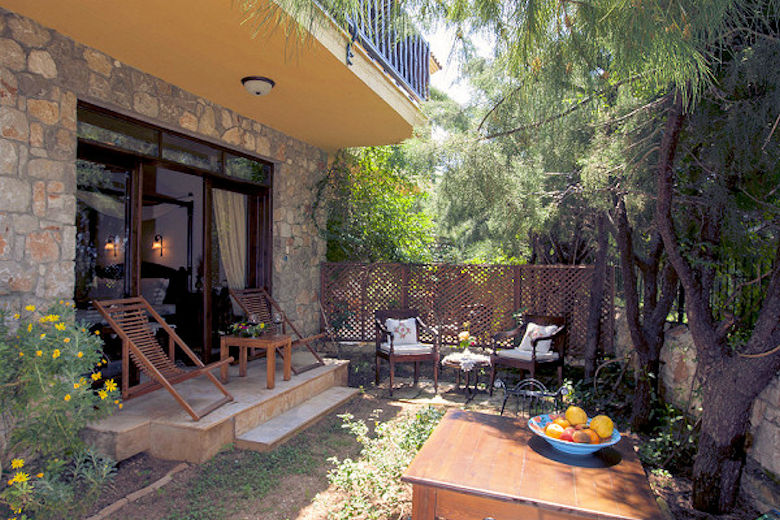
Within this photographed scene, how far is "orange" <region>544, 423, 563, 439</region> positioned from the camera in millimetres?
2311

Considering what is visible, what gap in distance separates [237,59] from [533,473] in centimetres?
336

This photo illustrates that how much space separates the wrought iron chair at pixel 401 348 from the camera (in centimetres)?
510

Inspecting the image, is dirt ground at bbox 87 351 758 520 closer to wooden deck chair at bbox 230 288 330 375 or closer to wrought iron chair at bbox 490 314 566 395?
wooden deck chair at bbox 230 288 330 375

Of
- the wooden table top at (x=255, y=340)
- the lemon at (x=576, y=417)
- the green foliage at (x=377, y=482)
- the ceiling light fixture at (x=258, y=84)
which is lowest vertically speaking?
the green foliage at (x=377, y=482)

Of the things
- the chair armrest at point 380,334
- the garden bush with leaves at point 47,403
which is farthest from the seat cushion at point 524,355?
the garden bush with leaves at point 47,403

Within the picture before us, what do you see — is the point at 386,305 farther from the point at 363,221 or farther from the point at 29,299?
the point at 29,299

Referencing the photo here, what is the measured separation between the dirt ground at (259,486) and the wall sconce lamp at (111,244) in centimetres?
166

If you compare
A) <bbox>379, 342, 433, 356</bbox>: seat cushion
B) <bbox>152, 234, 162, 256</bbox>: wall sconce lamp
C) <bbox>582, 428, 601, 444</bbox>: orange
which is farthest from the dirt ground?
<bbox>152, 234, 162, 256</bbox>: wall sconce lamp

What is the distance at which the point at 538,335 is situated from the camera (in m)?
5.13

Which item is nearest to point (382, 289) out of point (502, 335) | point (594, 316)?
point (502, 335)

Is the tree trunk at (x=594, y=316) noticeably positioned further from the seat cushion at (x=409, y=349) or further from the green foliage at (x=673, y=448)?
the seat cushion at (x=409, y=349)

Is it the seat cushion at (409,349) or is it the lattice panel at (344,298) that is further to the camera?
the lattice panel at (344,298)

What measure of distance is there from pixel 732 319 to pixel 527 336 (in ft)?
8.33

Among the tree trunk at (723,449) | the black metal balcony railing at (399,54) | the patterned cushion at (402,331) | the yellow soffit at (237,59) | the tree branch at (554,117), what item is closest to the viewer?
the tree trunk at (723,449)
